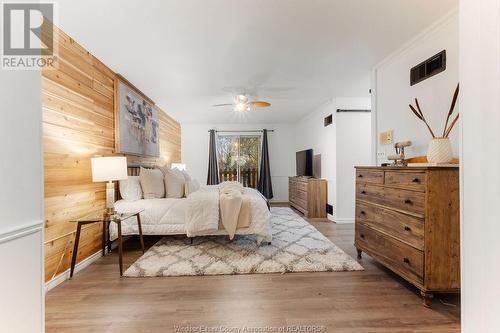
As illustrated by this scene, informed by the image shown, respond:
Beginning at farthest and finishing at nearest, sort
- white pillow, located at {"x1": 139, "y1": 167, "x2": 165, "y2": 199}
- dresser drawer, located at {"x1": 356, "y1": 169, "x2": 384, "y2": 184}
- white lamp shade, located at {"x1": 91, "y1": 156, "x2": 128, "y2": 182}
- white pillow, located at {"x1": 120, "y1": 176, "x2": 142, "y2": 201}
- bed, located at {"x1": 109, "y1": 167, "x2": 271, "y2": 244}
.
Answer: white pillow, located at {"x1": 139, "y1": 167, "x2": 165, "y2": 199}, white pillow, located at {"x1": 120, "y1": 176, "x2": 142, "y2": 201}, bed, located at {"x1": 109, "y1": 167, "x2": 271, "y2": 244}, white lamp shade, located at {"x1": 91, "y1": 156, "x2": 128, "y2": 182}, dresser drawer, located at {"x1": 356, "y1": 169, "x2": 384, "y2": 184}

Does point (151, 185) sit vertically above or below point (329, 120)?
below

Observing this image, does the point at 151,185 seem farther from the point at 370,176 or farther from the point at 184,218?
the point at 370,176

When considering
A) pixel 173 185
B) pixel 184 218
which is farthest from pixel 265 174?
pixel 184 218

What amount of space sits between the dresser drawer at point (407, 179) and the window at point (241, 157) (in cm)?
509

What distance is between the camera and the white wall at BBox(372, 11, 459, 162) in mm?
2148

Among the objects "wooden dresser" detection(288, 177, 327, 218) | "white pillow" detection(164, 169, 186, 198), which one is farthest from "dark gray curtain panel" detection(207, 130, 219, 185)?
"white pillow" detection(164, 169, 186, 198)

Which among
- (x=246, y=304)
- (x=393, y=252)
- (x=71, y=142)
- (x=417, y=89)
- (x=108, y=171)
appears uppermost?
(x=417, y=89)

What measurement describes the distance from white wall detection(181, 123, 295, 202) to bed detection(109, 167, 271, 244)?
3880 millimetres

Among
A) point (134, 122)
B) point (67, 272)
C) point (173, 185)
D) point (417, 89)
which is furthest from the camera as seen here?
point (134, 122)

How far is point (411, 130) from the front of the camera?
2.63 m

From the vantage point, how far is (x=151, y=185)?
3.43m

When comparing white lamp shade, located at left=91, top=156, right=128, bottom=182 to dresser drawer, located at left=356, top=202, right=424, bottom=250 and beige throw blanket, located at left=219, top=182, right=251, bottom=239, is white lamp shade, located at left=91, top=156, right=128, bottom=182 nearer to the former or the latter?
beige throw blanket, located at left=219, top=182, right=251, bottom=239

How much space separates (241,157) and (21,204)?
6255 millimetres

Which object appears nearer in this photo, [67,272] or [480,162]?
[480,162]
